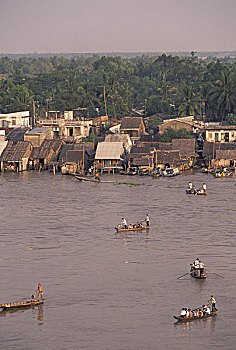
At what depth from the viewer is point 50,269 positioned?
95.8ft

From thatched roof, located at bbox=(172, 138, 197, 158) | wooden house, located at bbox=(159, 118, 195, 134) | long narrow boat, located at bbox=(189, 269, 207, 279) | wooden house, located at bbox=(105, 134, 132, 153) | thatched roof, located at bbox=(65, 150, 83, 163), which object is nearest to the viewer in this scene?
long narrow boat, located at bbox=(189, 269, 207, 279)

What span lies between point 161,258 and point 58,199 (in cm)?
1730

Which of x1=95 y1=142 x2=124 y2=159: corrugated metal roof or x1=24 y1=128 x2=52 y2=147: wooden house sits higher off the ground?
x1=24 y1=128 x2=52 y2=147: wooden house

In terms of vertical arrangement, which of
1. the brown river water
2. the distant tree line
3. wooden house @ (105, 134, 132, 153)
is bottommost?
the brown river water

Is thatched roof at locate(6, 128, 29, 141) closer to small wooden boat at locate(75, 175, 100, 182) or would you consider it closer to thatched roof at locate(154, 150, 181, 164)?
small wooden boat at locate(75, 175, 100, 182)

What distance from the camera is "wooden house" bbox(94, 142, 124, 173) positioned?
188 ft

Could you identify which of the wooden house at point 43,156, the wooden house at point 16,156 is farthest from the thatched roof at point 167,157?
the wooden house at point 16,156

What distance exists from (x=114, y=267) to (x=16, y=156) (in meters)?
31.3

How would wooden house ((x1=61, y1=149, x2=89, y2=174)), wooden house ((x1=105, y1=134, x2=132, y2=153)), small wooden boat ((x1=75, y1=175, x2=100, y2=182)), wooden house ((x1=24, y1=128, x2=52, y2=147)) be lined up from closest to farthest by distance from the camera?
small wooden boat ((x1=75, y1=175, x2=100, y2=182)), wooden house ((x1=61, y1=149, x2=89, y2=174)), wooden house ((x1=105, y1=134, x2=132, y2=153)), wooden house ((x1=24, y1=128, x2=52, y2=147))

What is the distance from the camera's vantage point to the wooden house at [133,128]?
2638 inches

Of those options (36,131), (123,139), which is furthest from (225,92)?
(36,131)

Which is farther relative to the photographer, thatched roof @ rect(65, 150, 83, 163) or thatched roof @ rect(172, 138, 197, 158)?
thatched roof @ rect(172, 138, 197, 158)

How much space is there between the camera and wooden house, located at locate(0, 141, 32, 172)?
58728mm

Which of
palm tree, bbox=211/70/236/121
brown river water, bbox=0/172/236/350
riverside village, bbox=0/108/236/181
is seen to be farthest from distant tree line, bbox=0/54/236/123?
brown river water, bbox=0/172/236/350
